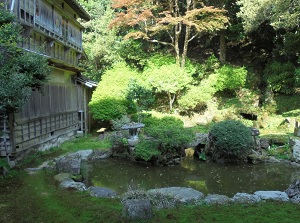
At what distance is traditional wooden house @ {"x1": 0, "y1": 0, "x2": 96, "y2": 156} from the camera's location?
11039mm

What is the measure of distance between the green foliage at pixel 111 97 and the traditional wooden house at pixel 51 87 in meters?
1.06

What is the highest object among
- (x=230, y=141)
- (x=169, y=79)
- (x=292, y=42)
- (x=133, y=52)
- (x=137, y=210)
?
(x=133, y=52)

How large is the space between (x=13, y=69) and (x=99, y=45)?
56.7 feet

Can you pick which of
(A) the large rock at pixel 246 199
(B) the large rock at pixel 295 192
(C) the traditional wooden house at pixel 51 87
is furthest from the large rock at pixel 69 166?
(B) the large rock at pixel 295 192

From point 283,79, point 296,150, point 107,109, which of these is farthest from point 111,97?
point 283,79

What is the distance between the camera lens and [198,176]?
10.7 meters

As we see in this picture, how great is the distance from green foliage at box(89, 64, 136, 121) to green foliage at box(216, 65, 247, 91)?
7259 mm

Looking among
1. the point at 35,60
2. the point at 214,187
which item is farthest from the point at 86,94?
the point at 214,187

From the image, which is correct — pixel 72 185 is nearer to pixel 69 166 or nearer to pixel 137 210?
pixel 69 166

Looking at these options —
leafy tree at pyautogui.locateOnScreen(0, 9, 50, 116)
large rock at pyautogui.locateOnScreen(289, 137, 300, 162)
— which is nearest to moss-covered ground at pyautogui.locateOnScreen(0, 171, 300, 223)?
leafy tree at pyautogui.locateOnScreen(0, 9, 50, 116)

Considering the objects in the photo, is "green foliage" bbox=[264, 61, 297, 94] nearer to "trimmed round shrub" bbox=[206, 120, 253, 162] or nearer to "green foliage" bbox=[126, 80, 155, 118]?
"green foliage" bbox=[126, 80, 155, 118]

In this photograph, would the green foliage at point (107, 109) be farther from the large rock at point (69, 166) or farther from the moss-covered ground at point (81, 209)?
the moss-covered ground at point (81, 209)

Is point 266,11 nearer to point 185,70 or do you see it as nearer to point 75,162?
point 185,70

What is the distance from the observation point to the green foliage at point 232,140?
12.0 m
